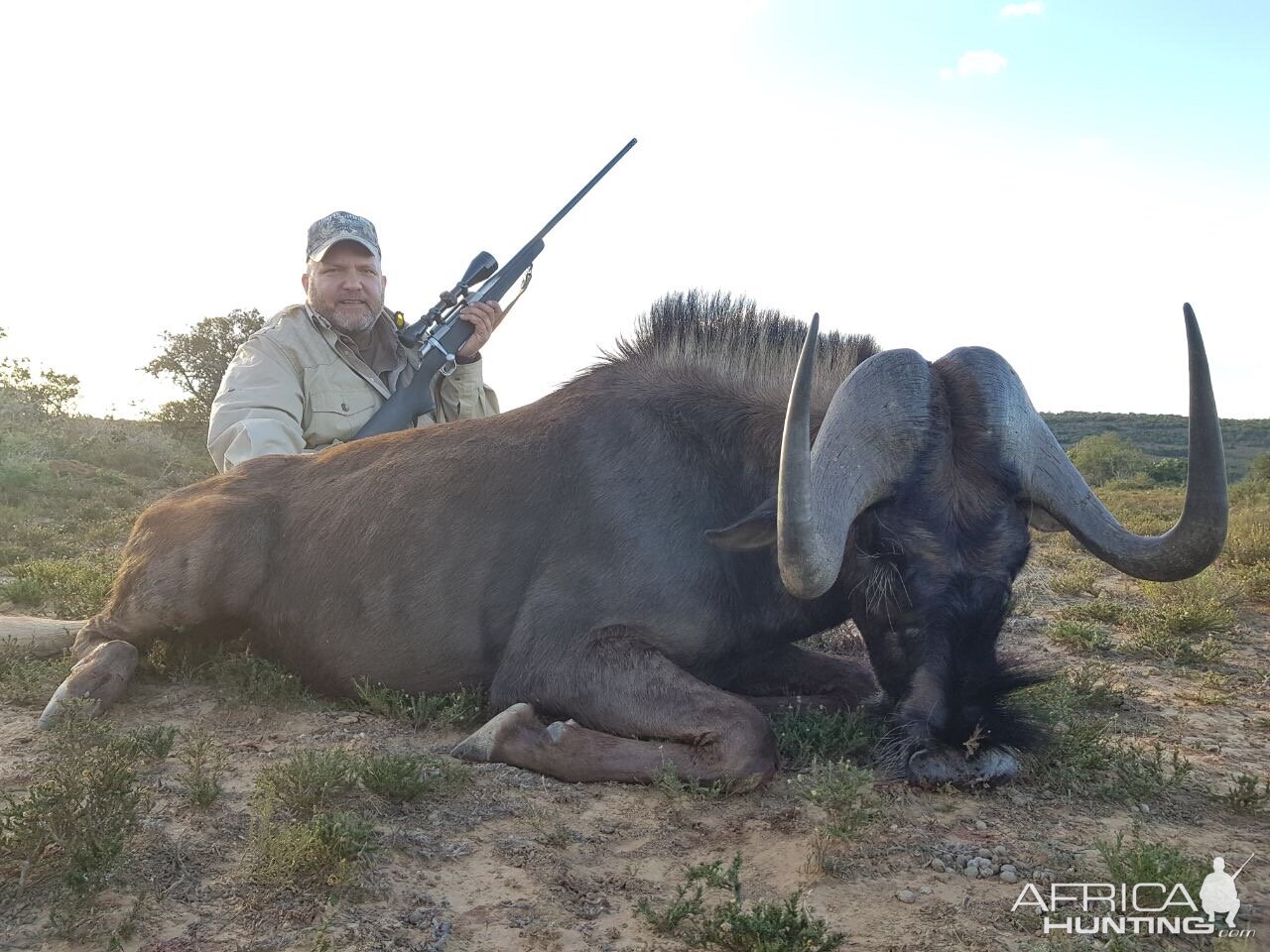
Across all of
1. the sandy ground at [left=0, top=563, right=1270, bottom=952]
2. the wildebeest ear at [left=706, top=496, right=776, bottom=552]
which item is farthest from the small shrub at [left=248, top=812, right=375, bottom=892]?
the wildebeest ear at [left=706, top=496, right=776, bottom=552]

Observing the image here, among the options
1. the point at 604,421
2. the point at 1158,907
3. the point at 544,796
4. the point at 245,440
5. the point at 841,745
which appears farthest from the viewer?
the point at 245,440

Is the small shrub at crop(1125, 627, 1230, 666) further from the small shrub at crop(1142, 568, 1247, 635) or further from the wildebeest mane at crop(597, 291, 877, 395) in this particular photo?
the wildebeest mane at crop(597, 291, 877, 395)

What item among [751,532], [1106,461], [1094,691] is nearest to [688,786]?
[751,532]

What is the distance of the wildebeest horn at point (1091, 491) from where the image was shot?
9.72 feet

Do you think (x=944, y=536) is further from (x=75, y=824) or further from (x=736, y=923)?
(x=75, y=824)

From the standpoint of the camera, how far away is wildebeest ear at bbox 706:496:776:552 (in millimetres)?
3227

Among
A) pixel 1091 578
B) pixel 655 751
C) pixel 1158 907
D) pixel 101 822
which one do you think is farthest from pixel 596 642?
pixel 1091 578

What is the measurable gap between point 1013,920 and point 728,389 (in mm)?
2444

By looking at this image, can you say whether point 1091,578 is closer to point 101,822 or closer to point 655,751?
point 655,751

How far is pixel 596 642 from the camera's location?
12.0ft

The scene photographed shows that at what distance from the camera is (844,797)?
9.24ft

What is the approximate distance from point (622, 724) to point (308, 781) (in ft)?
3.76

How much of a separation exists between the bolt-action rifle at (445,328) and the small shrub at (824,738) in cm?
349

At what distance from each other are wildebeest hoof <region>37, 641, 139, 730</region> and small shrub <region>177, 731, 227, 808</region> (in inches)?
23.2
